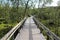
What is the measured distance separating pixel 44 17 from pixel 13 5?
42503 mm

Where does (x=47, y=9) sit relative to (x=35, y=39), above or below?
below

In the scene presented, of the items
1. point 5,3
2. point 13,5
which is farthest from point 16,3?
point 5,3

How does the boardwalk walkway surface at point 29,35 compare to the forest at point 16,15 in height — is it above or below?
above

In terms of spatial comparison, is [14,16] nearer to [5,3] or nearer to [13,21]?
[13,21]

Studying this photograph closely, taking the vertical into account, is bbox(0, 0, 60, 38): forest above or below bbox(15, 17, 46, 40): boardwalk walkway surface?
below

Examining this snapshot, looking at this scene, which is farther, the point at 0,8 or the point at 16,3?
the point at 0,8

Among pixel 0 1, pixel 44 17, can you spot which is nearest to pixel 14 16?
pixel 0 1

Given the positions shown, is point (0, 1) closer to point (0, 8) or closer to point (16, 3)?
point (0, 8)

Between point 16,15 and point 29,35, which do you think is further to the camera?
point 16,15

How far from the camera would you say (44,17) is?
107m

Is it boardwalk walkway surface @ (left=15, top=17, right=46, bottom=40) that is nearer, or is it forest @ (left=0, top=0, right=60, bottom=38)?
boardwalk walkway surface @ (left=15, top=17, right=46, bottom=40)

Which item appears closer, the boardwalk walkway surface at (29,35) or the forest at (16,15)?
the boardwalk walkway surface at (29,35)

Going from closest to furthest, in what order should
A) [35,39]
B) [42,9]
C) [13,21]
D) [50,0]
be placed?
[35,39] < [13,21] < [50,0] < [42,9]

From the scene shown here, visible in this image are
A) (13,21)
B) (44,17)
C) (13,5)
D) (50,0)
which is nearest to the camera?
(13,21)
